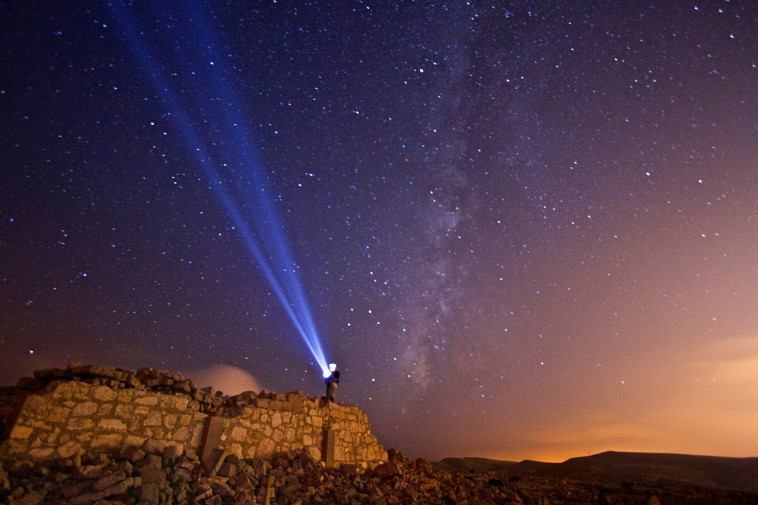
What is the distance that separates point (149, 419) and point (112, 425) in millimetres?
605

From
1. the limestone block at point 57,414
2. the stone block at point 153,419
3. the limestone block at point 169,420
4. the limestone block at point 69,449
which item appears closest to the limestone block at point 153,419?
the stone block at point 153,419

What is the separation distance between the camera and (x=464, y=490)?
36.0 feet

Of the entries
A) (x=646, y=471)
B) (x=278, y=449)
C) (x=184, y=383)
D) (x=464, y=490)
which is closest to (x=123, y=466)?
(x=184, y=383)

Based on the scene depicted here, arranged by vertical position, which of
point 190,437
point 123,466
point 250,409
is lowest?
point 123,466

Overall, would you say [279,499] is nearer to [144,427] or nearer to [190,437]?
[190,437]

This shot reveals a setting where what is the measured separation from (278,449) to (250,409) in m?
1.15

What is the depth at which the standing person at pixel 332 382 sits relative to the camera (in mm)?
11466

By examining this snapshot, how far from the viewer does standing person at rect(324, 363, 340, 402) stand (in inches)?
451

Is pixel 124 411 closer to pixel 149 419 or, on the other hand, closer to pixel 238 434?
pixel 149 419

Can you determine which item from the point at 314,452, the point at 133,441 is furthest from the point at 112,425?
the point at 314,452

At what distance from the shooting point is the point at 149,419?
734 centimetres

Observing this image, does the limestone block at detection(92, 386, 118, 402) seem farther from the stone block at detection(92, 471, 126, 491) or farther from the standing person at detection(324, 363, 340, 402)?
the standing person at detection(324, 363, 340, 402)

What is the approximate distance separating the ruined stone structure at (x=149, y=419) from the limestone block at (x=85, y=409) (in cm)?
1

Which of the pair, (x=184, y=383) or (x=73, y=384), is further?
(x=184, y=383)
